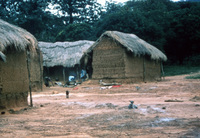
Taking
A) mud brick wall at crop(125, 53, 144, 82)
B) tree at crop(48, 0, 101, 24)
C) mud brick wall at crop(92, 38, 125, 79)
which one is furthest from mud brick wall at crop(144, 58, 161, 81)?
tree at crop(48, 0, 101, 24)

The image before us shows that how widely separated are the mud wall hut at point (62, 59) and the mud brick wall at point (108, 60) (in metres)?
5.73

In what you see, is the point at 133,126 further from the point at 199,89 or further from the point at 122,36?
the point at 122,36

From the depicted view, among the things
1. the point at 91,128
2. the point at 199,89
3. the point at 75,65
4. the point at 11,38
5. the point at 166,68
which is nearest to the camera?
the point at 91,128

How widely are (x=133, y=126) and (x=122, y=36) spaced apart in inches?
442

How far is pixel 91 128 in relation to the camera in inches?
Answer: 168

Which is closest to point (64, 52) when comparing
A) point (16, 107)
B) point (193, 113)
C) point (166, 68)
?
point (166, 68)

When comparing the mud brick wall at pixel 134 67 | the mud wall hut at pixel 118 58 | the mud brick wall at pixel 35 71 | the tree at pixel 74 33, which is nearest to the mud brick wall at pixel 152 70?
the mud wall hut at pixel 118 58

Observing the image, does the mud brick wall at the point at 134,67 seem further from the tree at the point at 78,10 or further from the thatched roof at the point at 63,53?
the tree at the point at 78,10

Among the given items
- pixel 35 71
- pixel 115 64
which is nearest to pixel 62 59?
pixel 35 71

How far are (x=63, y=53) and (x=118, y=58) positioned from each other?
28.2ft

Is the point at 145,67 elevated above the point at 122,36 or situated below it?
below

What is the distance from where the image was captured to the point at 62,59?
836 inches

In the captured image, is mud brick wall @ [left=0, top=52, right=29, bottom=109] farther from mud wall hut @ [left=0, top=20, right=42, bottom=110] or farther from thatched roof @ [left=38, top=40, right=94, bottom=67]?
thatched roof @ [left=38, top=40, right=94, bottom=67]

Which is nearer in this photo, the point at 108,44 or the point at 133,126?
the point at 133,126
